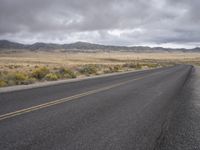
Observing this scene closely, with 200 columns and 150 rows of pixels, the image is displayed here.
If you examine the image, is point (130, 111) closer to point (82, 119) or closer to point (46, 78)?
point (82, 119)

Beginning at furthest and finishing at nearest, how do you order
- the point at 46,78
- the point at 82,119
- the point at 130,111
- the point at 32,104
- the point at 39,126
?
the point at 46,78
the point at 32,104
the point at 130,111
the point at 82,119
the point at 39,126

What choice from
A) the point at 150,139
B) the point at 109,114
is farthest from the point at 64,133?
the point at 109,114

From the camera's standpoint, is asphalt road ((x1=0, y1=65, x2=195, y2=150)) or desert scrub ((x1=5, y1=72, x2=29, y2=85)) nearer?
asphalt road ((x1=0, y1=65, x2=195, y2=150))

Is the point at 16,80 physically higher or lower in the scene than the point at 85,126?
lower

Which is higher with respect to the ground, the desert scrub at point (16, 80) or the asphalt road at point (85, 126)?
the asphalt road at point (85, 126)

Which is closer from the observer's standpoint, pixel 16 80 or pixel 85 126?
pixel 85 126

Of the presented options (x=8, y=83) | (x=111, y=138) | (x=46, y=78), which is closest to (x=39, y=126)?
(x=111, y=138)

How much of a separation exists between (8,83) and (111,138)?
14703 millimetres

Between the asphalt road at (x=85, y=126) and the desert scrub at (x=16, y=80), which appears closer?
the asphalt road at (x=85, y=126)

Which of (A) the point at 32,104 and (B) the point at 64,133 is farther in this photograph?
(A) the point at 32,104

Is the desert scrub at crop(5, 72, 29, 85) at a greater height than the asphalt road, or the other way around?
the asphalt road

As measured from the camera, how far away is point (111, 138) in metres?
5.39

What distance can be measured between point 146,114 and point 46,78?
56.7 ft

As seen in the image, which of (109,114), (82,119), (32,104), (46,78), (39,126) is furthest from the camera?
(46,78)
